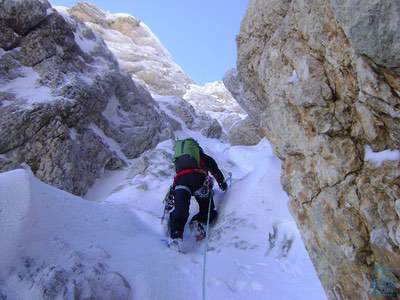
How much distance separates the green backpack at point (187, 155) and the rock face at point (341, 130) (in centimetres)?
294

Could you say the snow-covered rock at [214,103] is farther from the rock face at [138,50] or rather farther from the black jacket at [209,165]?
the black jacket at [209,165]

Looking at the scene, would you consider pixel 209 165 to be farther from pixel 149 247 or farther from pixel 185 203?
pixel 149 247

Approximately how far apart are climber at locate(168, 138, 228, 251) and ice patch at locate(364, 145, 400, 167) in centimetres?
376

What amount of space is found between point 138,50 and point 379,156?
4666 cm

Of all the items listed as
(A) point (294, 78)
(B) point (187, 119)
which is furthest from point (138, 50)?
(A) point (294, 78)

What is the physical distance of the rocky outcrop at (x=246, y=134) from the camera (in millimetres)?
15094

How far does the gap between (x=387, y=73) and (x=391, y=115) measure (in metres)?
0.32

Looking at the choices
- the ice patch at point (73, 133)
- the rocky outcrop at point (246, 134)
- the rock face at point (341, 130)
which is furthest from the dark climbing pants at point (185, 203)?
the ice patch at point (73, 133)

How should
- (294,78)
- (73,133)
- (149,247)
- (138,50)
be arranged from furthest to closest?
(138,50) < (73,133) < (149,247) < (294,78)

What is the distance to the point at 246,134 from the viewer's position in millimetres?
15555

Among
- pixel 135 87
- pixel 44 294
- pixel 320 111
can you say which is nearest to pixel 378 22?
pixel 320 111

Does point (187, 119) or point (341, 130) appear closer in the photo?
point (341, 130)

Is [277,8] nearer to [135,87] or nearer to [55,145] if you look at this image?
[55,145]

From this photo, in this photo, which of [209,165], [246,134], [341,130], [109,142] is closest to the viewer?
[341,130]
